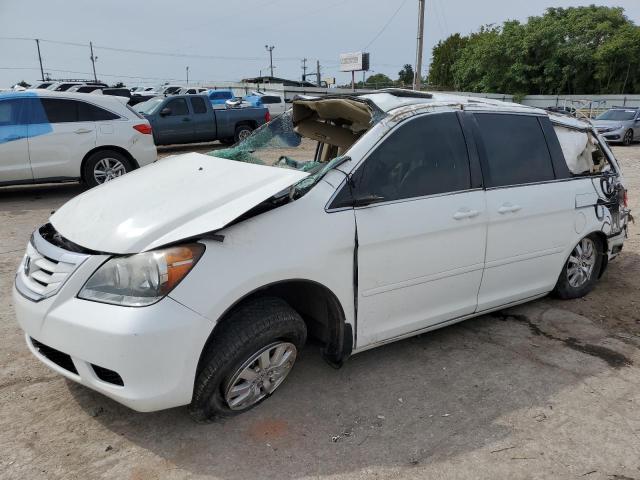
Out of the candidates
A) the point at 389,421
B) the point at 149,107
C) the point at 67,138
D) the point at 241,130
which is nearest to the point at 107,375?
the point at 389,421

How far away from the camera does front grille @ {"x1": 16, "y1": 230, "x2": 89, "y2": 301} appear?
258 cm

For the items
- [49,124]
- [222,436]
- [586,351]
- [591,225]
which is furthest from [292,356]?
[49,124]

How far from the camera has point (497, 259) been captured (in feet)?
12.1

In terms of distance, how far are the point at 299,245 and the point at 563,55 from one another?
178 feet

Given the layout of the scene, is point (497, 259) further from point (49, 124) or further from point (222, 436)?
point (49, 124)

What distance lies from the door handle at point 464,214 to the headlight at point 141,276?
5.62 ft

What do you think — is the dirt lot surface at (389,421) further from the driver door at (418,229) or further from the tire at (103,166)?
the tire at (103,166)

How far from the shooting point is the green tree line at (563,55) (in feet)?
154

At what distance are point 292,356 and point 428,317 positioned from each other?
39.2 inches

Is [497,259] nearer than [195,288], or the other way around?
[195,288]

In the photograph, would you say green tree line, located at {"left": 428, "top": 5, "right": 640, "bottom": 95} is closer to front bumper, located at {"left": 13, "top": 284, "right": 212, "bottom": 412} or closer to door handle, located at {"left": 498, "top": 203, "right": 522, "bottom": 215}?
door handle, located at {"left": 498, "top": 203, "right": 522, "bottom": 215}

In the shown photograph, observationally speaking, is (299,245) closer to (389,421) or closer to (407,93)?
(389,421)

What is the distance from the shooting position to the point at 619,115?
20156mm

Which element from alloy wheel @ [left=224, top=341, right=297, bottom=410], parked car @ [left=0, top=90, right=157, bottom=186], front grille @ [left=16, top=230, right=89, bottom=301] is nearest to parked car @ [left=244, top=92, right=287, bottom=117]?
parked car @ [left=0, top=90, right=157, bottom=186]
